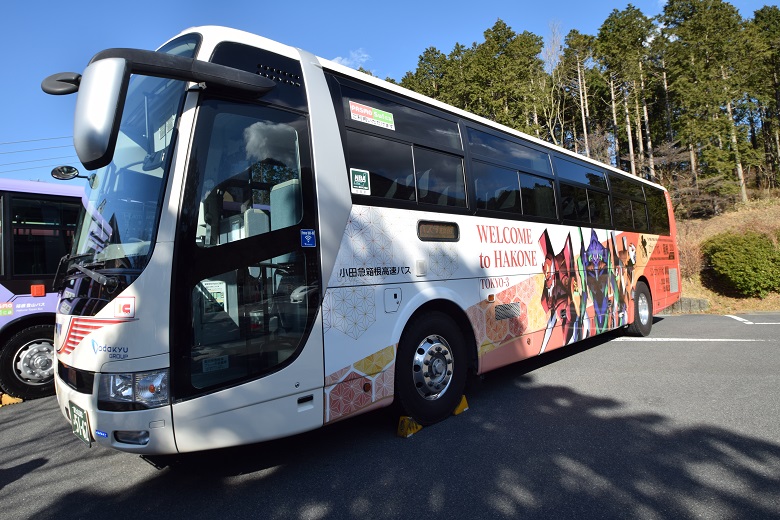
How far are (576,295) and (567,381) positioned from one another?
134 cm

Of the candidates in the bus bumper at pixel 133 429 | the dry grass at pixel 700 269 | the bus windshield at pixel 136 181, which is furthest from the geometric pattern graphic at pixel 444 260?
the dry grass at pixel 700 269

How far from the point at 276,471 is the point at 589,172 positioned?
6472 millimetres

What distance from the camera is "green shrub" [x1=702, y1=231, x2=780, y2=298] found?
1476 centimetres

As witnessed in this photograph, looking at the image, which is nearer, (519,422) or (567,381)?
(519,422)

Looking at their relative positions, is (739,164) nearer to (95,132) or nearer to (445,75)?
(445,75)

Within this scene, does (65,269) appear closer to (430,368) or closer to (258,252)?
(258,252)

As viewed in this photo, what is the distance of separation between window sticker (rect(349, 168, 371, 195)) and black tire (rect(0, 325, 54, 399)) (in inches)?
205

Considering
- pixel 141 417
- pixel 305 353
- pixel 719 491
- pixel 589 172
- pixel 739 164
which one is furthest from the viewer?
pixel 739 164

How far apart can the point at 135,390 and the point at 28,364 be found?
464 centimetres

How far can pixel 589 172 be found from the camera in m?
7.30

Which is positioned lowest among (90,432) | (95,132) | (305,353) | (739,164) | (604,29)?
(90,432)

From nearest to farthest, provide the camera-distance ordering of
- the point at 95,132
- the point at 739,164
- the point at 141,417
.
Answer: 1. the point at 95,132
2. the point at 141,417
3. the point at 739,164

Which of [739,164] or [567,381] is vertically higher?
[739,164]

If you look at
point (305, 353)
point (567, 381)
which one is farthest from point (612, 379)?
point (305, 353)
